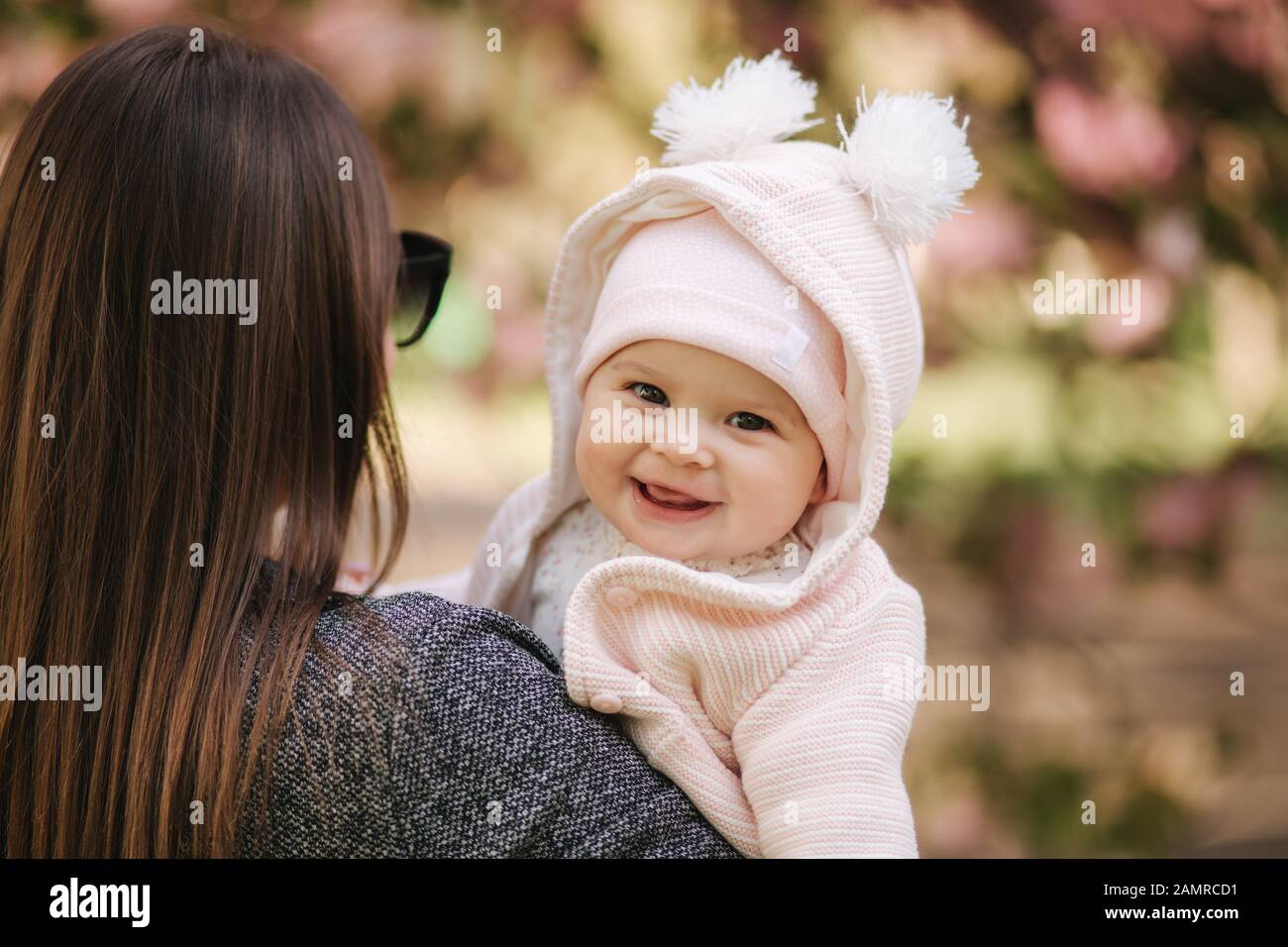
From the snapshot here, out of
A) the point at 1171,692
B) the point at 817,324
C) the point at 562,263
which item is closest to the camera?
the point at 817,324

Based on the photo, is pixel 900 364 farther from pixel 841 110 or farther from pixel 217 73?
pixel 841 110

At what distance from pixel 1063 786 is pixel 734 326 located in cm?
155

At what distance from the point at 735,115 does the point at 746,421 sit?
0.36 metres

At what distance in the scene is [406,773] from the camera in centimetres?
112

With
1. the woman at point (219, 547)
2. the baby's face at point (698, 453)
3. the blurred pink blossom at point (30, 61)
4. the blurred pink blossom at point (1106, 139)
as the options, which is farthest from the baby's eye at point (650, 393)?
the blurred pink blossom at point (30, 61)

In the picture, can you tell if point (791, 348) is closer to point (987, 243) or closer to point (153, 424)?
point (153, 424)

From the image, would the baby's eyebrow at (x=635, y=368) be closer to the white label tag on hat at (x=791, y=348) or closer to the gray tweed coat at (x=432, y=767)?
the white label tag on hat at (x=791, y=348)

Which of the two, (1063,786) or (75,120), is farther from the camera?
(1063,786)

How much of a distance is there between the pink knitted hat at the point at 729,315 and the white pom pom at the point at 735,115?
Answer: 11 centimetres

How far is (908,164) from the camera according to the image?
1.33m

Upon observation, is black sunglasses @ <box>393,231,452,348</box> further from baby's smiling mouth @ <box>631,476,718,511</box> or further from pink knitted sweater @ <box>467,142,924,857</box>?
baby's smiling mouth @ <box>631,476,718,511</box>

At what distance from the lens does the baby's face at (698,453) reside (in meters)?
1.30

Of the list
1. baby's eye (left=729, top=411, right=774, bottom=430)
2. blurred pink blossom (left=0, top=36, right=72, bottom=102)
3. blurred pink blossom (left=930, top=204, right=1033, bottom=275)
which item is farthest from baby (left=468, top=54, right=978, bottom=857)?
blurred pink blossom (left=0, top=36, right=72, bottom=102)


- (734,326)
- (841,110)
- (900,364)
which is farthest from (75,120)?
(841,110)
